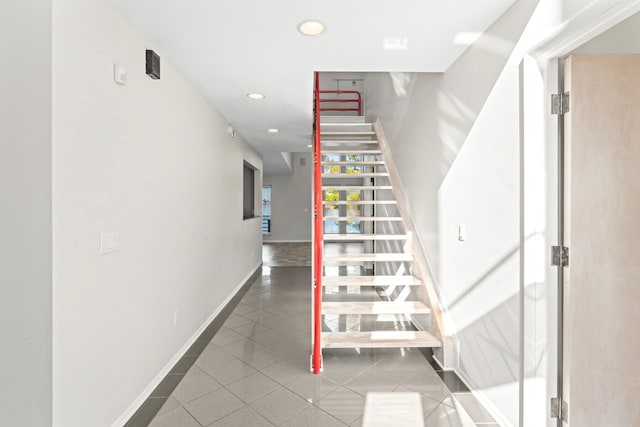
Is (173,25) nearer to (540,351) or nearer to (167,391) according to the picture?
(167,391)

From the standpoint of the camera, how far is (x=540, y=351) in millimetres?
1719

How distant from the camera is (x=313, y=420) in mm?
2084

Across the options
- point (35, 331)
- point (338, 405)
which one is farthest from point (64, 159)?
point (338, 405)

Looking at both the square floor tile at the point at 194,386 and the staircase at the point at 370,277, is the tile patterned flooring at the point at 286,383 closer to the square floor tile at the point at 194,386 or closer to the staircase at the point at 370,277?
the square floor tile at the point at 194,386

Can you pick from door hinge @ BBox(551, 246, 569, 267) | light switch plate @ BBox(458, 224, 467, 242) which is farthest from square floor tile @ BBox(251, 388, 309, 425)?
door hinge @ BBox(551, 246, 569, 267)

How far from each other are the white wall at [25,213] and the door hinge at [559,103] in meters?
2.01

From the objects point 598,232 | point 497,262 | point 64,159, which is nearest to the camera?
point 64,159

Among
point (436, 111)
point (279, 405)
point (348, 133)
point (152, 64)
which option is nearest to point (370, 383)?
point (279, 405)

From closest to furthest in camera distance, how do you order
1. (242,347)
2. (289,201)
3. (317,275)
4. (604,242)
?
(604,242) → (317,275) → (242,347) → (289,201)

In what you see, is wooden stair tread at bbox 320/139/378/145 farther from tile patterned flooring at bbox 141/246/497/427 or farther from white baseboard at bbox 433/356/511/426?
white baseboard at bbox 433/356/511/426

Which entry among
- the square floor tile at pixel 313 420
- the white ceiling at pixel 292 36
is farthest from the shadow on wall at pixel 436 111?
the square floor tile at pixel 313 420

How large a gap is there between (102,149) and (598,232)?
248cm

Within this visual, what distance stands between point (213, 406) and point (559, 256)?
2155mm

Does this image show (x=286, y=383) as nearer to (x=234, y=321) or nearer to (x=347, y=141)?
(x=234, y=321)
